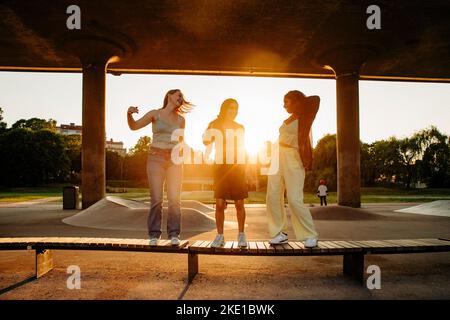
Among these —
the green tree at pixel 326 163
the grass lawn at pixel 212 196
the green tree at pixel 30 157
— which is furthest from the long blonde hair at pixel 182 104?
the green tree at pixel 30 157

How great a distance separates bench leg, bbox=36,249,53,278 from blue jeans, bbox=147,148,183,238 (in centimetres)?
158

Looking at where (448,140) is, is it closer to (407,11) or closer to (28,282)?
(407,11)

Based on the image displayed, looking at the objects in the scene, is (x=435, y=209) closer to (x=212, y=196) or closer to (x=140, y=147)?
(x=212, y=196)

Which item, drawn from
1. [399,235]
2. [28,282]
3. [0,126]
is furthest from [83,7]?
[0,126]

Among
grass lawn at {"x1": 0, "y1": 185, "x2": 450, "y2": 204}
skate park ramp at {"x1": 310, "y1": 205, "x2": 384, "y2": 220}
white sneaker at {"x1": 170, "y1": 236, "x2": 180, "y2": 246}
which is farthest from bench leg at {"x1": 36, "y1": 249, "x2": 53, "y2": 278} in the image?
grass lawn at {"x1": 0, "y1": 185, "x2": 450, "y2": 204}

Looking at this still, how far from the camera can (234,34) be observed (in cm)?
1741

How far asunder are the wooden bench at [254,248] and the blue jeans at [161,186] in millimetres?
274

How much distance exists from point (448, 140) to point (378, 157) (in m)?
12.7

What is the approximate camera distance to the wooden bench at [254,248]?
436cm

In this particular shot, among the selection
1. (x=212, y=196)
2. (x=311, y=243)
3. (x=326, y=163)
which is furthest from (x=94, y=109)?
(x=326, y=163)

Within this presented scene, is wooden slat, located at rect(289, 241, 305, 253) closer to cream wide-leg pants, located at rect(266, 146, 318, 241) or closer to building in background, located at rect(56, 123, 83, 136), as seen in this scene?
cream wide-leg pants, located at rect(266, 146, 318, 241)

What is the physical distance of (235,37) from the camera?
1780cm

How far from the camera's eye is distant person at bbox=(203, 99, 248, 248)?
4.70 metres

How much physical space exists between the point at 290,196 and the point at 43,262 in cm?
369
